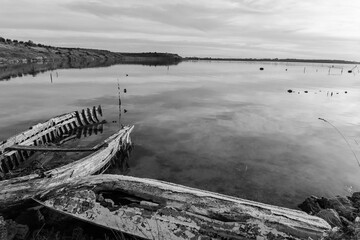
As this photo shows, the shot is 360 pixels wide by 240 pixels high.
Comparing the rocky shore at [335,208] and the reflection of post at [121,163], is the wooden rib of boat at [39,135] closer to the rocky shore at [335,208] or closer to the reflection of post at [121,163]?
the reflection of post at [121,163]

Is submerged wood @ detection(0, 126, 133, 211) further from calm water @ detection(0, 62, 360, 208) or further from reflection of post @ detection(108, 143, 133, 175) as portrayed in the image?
calm water @ detection(0, 62, 360, 208)

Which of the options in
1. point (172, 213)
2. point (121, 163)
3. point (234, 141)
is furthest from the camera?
point (234, 141)

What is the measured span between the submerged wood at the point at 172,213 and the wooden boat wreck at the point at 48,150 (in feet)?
2.09

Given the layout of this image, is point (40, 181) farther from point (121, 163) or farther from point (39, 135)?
point (39, 135)

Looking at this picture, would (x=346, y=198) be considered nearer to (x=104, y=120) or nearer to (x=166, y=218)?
(x=166, y=218)

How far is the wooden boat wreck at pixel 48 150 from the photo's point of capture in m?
7.54

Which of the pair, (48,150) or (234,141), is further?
(234,141)

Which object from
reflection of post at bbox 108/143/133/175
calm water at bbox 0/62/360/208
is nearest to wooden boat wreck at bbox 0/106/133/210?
reflection of post at bbox 108/143/133/175

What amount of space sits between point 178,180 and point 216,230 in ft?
25.2

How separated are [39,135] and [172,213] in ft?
41.5

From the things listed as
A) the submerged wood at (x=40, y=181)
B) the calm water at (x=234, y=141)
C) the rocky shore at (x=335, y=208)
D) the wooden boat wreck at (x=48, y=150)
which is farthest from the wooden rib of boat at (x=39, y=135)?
the rocky shore at (x=335, y=208)

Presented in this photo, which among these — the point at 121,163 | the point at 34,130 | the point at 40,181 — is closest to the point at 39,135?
the point at 34,130

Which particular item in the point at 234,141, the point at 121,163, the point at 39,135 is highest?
the point at 39,135

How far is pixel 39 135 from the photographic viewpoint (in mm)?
15812
